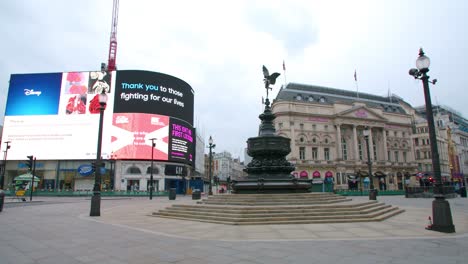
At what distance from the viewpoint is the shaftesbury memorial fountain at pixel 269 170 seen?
1648 cm

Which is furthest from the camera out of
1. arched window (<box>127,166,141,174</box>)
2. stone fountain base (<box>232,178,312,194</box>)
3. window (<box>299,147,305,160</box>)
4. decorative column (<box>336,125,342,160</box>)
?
decorative column (<box>336,125,342,160</box>)

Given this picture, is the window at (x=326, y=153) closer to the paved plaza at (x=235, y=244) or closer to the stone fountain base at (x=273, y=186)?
the stone fountain base at (x=273, y=186)

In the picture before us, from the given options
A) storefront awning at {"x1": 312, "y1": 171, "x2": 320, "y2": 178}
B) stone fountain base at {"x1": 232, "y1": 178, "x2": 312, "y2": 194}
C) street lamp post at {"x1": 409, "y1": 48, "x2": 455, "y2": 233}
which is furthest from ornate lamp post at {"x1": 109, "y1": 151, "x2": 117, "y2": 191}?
street lamp post at {"x1": 409, "y1": 48, "x2": 455, "y2": 233}

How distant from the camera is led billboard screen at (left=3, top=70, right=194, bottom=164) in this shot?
58.7m

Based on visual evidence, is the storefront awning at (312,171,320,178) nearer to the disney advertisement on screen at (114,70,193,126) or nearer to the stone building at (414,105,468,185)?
the disney advertisement on screen at (114,70,193,126)

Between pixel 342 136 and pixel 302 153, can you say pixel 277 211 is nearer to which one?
pixel 302 153

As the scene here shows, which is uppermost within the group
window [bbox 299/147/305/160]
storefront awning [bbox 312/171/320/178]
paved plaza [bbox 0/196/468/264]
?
window [bbox 299/147/305/160]

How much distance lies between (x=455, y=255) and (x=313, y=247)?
121 inches

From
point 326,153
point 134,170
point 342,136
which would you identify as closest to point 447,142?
point 342,136

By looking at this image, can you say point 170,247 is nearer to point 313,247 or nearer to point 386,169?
point 313,247

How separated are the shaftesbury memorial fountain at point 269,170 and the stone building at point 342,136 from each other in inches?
1803

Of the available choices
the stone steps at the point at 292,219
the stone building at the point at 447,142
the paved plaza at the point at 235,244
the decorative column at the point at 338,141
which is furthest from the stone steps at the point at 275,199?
the stone building at the point at 447,142

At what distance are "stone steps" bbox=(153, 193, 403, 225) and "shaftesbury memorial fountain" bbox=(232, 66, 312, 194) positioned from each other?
1219 millimetres

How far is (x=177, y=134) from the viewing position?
209 ft
